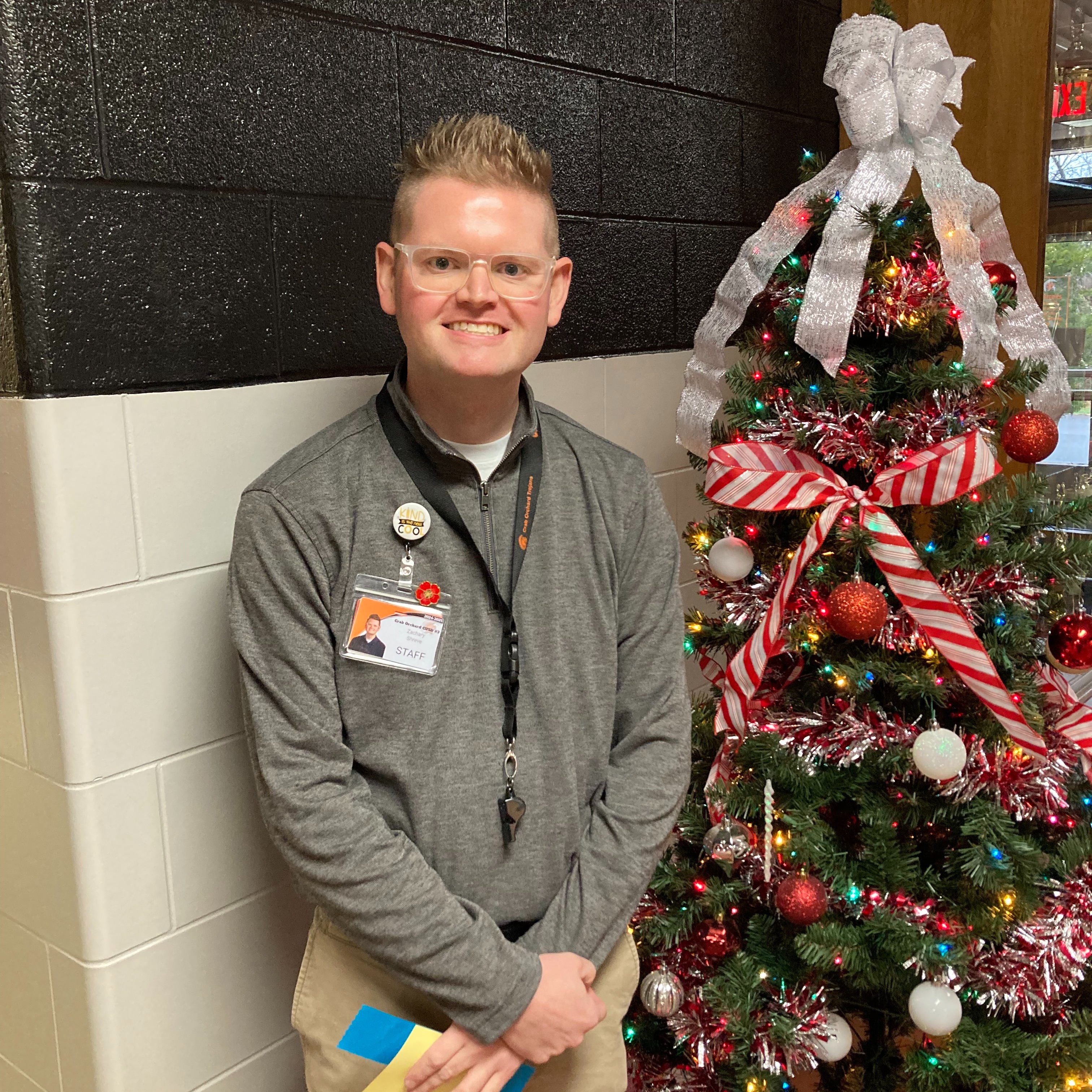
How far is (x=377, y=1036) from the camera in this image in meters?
1.20

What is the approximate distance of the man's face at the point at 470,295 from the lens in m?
1.20

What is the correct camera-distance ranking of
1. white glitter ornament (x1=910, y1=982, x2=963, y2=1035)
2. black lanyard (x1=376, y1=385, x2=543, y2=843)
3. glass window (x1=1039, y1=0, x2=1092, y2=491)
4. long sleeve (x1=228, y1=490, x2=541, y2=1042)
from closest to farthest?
long sleeve (x1=228, y1=490, x2=541, y2=1042), black lanyard (x1=376, y1=385, x2=543, y2=843), white glitter ornament (x1=910, y1=982, x2=963, y2=1035), glass window (x1=1039, y1=0, x2=1092, y2=491)

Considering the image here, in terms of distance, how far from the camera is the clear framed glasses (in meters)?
1.20

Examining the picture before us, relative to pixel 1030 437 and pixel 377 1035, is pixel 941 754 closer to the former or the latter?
pixel 1030 437

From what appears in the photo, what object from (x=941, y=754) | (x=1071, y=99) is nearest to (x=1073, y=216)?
(x=1071, y=99)

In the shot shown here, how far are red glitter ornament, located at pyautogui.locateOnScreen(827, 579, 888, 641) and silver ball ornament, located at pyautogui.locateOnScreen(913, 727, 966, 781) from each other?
0.56 feet

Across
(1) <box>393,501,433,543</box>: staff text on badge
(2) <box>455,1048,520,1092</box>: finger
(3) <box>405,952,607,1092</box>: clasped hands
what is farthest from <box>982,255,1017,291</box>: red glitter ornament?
(2) <box>455,1048,520,1092</box>: finger

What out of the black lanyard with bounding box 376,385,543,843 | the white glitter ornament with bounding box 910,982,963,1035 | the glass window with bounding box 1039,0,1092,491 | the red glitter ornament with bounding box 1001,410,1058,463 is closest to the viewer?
the black lanyard with bounding box 376,385,543,843

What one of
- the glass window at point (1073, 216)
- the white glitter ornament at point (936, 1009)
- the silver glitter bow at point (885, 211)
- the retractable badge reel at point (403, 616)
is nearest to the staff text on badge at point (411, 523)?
the retractable badge reel at point (403, 616)

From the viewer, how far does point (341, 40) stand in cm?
145


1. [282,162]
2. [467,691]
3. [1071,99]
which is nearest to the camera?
[467,691]

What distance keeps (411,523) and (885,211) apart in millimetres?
921

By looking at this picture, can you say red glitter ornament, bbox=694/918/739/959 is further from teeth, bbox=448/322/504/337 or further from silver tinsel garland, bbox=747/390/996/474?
teeth, bbox=448/322/504/337

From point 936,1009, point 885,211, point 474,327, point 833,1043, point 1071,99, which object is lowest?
point 833,1043
